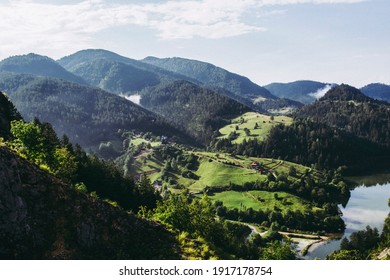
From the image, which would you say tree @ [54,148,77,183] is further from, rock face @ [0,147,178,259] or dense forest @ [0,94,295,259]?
rock face @ [0,147,178,259]

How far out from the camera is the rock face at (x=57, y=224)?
4962 centimetres

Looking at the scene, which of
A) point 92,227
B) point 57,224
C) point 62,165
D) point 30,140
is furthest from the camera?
point 62,165

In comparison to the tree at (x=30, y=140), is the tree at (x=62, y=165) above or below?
below

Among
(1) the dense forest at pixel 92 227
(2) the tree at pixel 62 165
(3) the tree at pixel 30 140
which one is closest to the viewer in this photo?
(1) the dense forest at pixel 92 227

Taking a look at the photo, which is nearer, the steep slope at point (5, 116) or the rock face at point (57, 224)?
the rock face at point (57, 224)

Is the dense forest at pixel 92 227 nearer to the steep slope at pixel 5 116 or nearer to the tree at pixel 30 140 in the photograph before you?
the tree at pixel 30 140

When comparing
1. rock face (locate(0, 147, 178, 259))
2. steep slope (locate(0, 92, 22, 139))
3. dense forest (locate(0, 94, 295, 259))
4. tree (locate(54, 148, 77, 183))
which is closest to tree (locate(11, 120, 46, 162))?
dense forest (locate(0, 94, 295, 259))

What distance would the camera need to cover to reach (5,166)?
50.5 metres

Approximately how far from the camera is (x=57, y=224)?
172 feet

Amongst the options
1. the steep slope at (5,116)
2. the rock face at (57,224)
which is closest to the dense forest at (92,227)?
the rock face at (57,224)

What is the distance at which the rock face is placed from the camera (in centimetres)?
4962

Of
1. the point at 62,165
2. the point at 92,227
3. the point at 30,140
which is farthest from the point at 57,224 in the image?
the point at 62,165

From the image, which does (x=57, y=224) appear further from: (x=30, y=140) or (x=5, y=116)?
(x=5, y=116)
